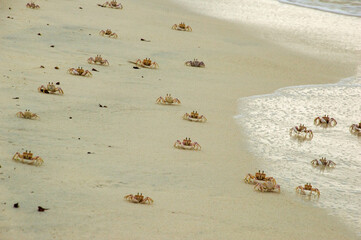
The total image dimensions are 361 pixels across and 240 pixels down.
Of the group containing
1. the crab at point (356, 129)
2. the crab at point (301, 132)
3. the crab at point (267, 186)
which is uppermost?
the crab at point (356, 129)

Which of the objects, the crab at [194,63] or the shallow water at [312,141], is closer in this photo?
the shallow water at [312,141]

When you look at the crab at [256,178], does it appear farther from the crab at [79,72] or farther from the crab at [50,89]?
the crab at [79,72]

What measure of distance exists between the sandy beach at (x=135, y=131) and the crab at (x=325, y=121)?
129cm

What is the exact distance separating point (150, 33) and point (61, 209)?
8821mm

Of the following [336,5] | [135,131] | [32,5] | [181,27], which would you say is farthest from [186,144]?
[336,5]

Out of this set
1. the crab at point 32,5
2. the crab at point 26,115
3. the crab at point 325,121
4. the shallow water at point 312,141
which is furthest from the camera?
the crab at point 32,5

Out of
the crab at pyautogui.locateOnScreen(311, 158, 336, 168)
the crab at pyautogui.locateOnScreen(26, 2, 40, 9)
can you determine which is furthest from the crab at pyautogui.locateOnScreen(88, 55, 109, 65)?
the crab at pyautogui.locateOnScreen(311, 158, 336, 168)

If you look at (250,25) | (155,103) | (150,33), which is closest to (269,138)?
(155,103)

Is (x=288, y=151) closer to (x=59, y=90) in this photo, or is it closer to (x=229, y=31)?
(x=59, y=90)

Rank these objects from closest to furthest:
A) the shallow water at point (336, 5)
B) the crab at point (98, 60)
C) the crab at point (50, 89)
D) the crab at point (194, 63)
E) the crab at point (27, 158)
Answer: the crab at point (27, 158), the crab at point (50, 89), the crab at point (98, 60), the crab at point (194, 63), the shallow water at point (336, 5)

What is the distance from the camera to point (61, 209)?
208 inches

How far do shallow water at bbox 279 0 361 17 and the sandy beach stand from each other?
237 inches

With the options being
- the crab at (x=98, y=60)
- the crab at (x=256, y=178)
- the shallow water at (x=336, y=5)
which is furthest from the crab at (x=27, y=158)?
the shallow water at (x=336, y=5)

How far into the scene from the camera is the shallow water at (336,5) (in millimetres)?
20125
